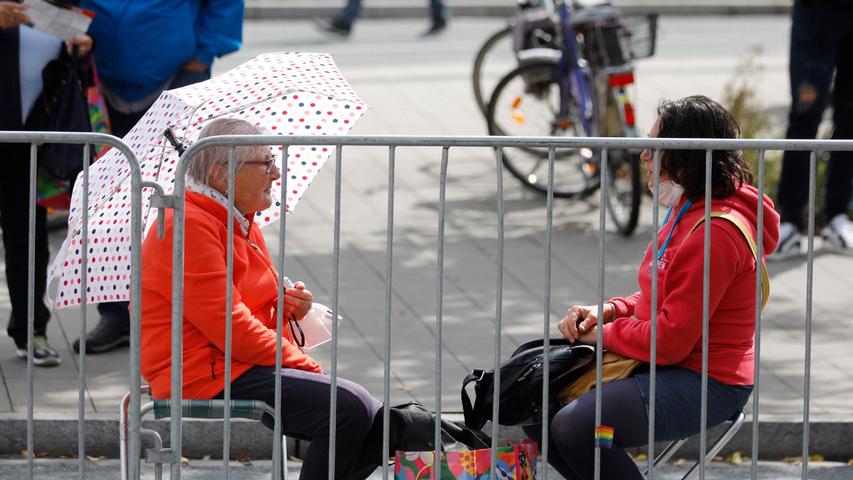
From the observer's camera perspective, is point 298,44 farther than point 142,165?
Yes

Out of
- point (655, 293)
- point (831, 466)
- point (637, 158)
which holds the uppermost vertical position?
point (655, 293)

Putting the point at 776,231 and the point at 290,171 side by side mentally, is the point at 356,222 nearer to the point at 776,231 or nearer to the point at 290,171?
the point at 290,171

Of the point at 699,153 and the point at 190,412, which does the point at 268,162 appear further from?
the point at 699,153

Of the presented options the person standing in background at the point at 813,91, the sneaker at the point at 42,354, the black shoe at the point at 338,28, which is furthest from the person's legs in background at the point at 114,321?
the black shoe at the point at 338,28

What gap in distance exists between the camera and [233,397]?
13.2 ft

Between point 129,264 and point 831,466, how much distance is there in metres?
2.75

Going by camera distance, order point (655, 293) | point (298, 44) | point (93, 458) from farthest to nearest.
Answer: point (298, 44)
point (93, 458)
point (655, 293)

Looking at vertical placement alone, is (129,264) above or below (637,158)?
above

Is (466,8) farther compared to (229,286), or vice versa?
(466,8)

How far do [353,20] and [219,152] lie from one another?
12.1m

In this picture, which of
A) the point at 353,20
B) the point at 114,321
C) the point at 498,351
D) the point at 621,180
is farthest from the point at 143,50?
the point at 353,20

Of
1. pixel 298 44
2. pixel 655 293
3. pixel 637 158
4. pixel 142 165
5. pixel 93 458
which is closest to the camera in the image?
pixel 655 293

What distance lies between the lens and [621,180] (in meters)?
8.41

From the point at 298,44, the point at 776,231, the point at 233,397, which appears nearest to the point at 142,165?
Result: the point at 233,397
